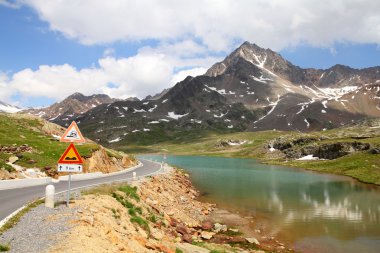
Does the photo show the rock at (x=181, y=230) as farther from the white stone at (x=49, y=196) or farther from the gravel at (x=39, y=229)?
the white stone at (x=49, y=196)

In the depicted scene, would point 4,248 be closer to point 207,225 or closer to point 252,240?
point 252,240

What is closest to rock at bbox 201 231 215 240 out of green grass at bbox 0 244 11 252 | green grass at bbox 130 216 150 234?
green grass at bbox 130 216 150 234

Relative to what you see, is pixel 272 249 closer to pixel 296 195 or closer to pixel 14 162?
pixel 296 195

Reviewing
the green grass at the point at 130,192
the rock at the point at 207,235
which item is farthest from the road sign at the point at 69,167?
the rock at the point at 207,235

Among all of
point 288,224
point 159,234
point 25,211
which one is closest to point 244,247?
point 159,234

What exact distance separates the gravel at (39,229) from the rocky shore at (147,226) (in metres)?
0.15

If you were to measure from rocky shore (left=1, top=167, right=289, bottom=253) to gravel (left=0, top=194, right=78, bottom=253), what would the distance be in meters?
0.15

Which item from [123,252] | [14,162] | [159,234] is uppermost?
[14,162]

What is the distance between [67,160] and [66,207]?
10.9ft

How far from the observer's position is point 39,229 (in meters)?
18.8

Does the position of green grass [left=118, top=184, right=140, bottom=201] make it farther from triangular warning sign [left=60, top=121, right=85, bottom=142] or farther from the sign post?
triangular warning sign [left=60, top=121, right=85, bottom=142]

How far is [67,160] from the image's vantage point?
25.0 meters

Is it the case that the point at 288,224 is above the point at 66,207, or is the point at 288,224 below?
below

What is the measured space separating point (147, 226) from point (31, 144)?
45.8m
